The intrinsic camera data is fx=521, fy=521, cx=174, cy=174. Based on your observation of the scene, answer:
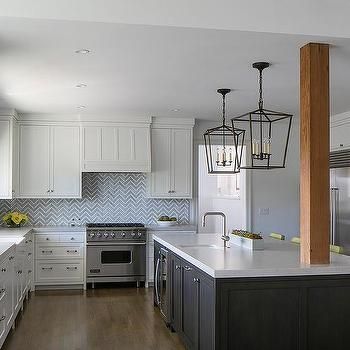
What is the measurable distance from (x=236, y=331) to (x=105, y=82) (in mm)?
2834

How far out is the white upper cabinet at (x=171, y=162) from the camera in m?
7.57

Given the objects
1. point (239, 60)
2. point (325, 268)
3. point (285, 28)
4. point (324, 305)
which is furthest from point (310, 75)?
point (324, 305)

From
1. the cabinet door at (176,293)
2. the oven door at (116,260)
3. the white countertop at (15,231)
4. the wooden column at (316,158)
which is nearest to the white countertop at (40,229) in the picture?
the white countertop at (15,231)

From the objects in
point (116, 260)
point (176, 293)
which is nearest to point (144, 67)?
point (176, 293)

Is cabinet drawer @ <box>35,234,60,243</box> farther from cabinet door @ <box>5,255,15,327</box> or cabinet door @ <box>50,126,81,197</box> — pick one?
cabinet door @ <box>5,255,15,327</box>

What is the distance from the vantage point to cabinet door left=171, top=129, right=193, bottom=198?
300 inches

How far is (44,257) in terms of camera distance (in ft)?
23.0

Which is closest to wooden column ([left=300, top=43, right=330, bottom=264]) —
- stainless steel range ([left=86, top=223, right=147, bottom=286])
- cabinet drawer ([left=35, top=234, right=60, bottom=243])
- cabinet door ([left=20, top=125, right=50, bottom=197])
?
stainless steel range ([left=86, top=223, right=147, bottom=286])

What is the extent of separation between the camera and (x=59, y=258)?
704 cm

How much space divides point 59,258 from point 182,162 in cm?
221

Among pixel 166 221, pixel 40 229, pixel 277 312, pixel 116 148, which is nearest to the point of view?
pixel 277 312

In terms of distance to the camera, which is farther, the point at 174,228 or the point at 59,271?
the point at 174,228

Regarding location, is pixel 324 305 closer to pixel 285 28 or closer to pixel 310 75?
pixel 310 75

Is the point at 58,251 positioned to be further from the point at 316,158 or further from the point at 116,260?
the point at 316,158
